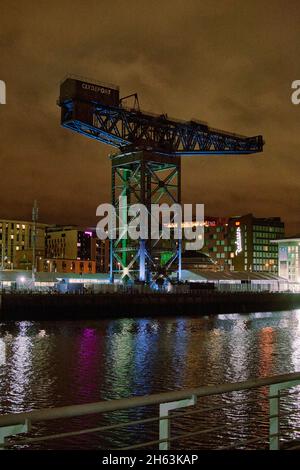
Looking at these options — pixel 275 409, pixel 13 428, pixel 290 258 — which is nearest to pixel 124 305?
pixel 275 409

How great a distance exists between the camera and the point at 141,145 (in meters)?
78.0

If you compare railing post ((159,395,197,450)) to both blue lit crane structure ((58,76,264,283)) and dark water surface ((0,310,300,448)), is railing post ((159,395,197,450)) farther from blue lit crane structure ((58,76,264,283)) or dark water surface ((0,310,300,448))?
blue lit crane structure ((58,76,264,283))

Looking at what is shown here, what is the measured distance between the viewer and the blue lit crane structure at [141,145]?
238 feet

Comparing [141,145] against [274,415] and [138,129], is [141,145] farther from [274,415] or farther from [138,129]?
[274,415]

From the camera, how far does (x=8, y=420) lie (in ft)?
16.4

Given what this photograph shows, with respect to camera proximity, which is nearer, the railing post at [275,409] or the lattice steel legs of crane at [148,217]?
the railing post at [275,409]

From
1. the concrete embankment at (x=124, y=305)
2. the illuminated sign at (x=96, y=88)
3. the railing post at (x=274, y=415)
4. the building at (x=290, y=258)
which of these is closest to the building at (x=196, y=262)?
the building at (x=290, y=258)

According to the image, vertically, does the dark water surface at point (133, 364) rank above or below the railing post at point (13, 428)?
below

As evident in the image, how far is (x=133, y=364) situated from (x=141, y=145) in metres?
49.4

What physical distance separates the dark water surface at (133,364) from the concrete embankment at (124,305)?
595cm

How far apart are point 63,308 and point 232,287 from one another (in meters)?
35.0

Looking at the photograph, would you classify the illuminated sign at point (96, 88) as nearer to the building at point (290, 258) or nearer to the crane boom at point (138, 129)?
the crane boom at point (138, 129)

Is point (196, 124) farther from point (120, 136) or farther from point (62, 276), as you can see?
point (62, 276)
